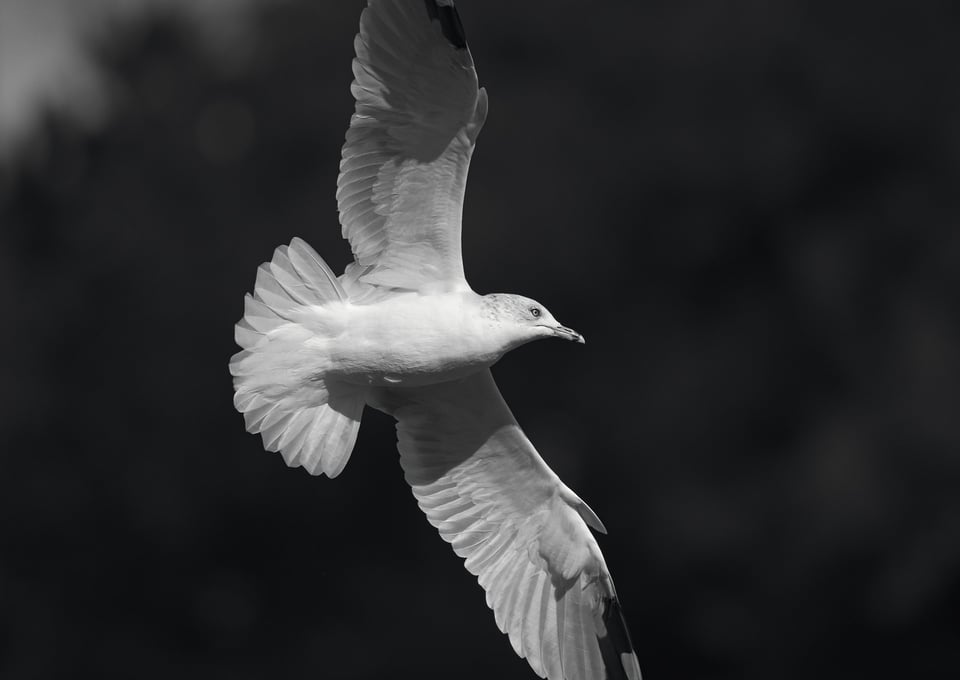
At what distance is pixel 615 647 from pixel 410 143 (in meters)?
2.58

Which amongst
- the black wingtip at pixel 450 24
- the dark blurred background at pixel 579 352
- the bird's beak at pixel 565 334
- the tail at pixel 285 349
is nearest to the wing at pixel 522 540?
the tail at pixel 285 349

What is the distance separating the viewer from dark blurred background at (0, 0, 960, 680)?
68.7 feet

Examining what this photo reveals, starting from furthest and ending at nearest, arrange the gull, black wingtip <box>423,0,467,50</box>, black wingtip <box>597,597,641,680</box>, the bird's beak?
1. black wingtip <box>597,597,641,680</box>
2. the bird's beak
3. the gull
4. black wingtip <box>423,0,467,50</box>

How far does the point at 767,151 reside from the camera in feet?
82.9

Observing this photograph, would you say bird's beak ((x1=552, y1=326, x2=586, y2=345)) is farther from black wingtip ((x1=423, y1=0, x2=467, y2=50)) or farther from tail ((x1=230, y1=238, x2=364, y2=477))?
black wingtip ((x1=423, y1=0, x2=467, y2=50))

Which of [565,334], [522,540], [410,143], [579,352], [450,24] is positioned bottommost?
[579,352]

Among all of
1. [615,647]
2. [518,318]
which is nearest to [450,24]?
[518,318]

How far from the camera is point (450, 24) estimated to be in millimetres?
6488

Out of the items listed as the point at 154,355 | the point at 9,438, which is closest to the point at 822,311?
the point at 154,355

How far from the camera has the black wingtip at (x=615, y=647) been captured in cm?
743

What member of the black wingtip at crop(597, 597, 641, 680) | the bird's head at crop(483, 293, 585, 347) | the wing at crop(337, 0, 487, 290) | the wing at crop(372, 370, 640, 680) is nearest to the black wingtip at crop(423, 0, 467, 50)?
the wing at crop(337, 0, 487, 290)

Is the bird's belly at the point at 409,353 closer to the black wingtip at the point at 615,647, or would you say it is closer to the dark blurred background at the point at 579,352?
the black wingtip at the point at 615,647

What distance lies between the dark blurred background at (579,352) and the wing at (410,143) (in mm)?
13021

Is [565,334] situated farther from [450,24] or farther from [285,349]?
[450,24]
